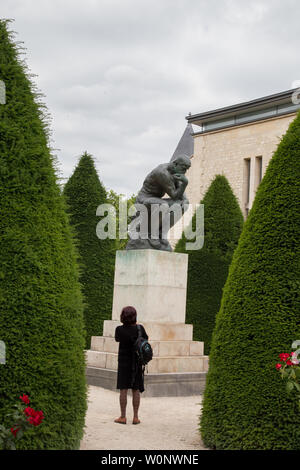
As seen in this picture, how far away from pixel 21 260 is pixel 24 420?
1438mm

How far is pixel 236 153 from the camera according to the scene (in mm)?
28750

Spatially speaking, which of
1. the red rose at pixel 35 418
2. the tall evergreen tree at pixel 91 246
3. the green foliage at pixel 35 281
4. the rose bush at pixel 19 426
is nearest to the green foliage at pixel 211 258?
the tall evergreen tree at pixel 91 246

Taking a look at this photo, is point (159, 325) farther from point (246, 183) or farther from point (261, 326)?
point (246, 183)

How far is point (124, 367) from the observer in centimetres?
692

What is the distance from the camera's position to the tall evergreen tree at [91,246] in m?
15.0

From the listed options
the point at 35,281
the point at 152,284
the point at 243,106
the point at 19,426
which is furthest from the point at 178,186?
the point at 243,106

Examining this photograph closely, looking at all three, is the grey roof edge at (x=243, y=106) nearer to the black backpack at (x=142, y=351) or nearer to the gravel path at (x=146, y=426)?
the gravel path at (x=146, y=426)

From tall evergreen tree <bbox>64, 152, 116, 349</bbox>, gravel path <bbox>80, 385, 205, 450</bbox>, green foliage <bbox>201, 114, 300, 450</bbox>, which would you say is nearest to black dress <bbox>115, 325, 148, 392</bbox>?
gravel path <bbox>80, 385, 205, 450</bbox>

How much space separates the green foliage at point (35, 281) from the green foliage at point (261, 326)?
4.92ft

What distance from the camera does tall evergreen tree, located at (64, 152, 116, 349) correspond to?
1500 centimetres

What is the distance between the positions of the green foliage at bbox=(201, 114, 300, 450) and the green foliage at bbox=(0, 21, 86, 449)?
1.50 metres

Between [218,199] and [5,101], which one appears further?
[218,199]

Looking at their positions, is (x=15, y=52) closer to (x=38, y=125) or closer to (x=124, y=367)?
(x=38, y=125)
